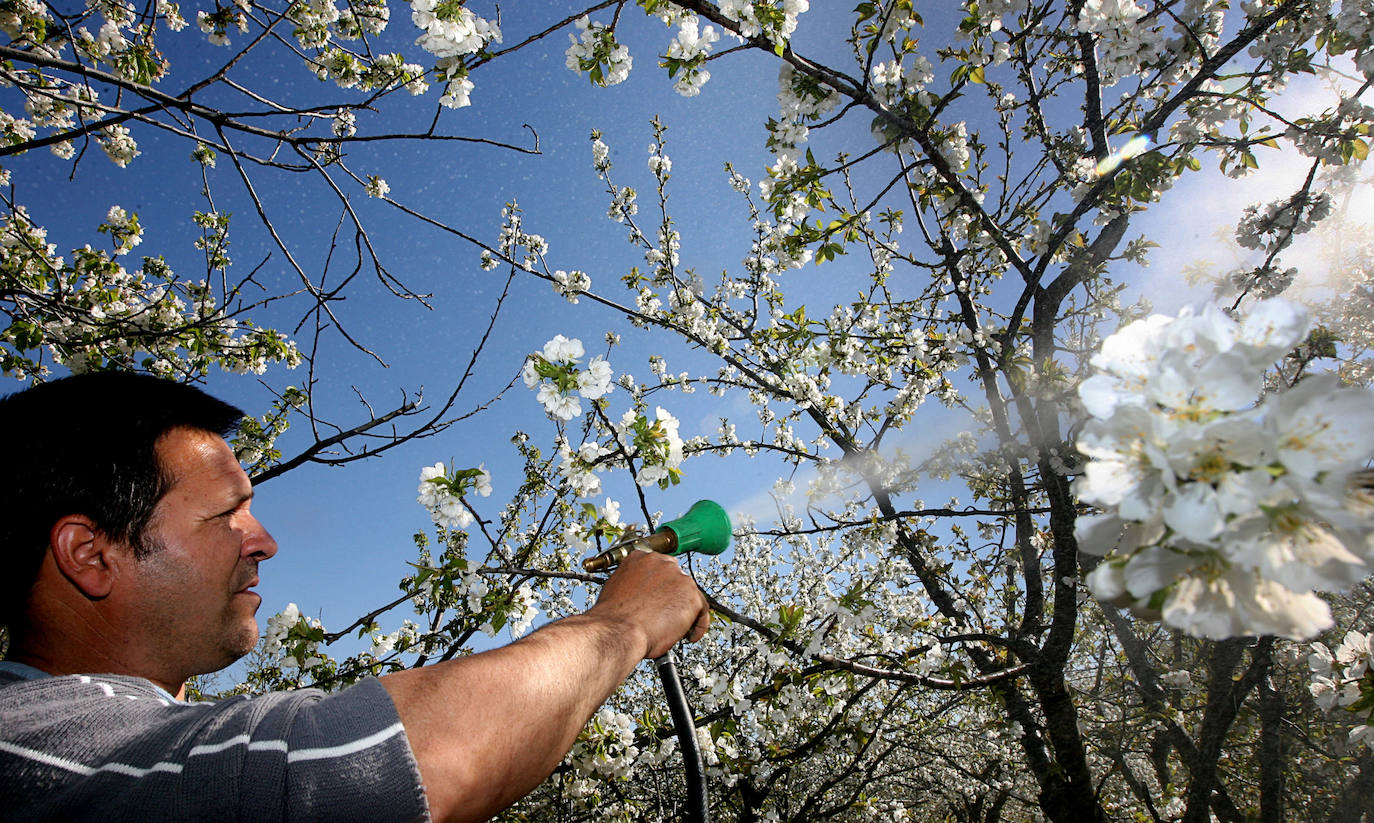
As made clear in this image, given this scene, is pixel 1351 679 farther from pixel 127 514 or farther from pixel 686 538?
pixel 127 514

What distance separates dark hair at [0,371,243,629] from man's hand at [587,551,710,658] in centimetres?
105

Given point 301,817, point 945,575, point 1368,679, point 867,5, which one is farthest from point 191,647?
point 945,575

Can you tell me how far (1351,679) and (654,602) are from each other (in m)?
2.81

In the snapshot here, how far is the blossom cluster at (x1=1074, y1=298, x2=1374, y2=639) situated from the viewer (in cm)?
70

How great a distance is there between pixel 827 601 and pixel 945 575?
10.5 ft

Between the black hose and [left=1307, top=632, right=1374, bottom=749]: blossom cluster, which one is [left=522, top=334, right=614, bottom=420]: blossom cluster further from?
[left=1307, top=632, right=1374, bottom=749]: blossom cluster

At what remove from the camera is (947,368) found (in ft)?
18.9

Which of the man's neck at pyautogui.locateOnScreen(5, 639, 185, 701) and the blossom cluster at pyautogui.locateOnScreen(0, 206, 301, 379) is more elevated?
the blossom cluster at pyautogui.locateOnScreen(0, 206, 301, 379)

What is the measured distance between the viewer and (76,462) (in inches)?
51.1

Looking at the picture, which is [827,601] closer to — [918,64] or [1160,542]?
[1160,542]

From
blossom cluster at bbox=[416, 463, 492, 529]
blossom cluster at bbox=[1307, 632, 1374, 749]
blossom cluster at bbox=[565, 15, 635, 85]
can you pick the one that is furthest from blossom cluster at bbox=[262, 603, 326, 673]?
blossom cluster at bbox=[1307, 632, 1374, 749]

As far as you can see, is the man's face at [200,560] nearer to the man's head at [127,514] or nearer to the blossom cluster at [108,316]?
the man's head at [127,514]

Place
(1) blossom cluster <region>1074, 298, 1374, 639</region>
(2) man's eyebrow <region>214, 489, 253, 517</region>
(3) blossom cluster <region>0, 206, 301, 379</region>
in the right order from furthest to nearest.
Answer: (3) blossom cluster <region>0, 206, 301, 379</region>, (2) man's eyebrow <region>214, 489, 253, 517</region>, (1) blossom cluster <region>1074, 298, 1374, 639</region>

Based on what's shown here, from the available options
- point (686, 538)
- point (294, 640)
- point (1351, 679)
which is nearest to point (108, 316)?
point (294, 640)
